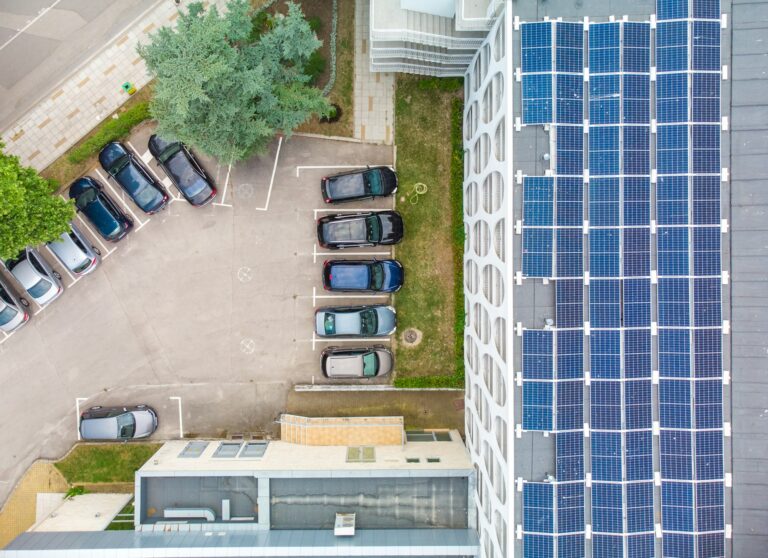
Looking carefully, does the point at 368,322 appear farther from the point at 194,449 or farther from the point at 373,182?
the point at 194,449

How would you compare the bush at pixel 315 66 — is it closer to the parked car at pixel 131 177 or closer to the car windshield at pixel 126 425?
the parked car at pixel 131 177

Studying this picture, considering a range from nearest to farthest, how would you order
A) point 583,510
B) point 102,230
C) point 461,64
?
point 583,510 → point 461,64 → point 102,230

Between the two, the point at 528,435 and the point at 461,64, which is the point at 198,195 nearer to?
the point at 461,64

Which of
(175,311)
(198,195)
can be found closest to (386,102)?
(198,195)

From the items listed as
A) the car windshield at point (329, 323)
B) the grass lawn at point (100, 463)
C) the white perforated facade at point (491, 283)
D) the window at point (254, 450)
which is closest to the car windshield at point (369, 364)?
the car windshield at point (329, 323)

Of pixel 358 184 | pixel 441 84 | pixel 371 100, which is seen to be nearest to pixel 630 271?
pixel 358 184

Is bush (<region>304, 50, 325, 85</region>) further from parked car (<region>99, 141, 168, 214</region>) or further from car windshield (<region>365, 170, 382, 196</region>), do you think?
parked car (<region>99, 141, 168, 214</region>)

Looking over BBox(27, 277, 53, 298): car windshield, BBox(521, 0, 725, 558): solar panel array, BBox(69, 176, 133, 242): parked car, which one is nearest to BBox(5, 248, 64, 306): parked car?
BBox(27, 277, 53, 298): car windshield
